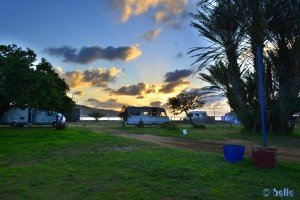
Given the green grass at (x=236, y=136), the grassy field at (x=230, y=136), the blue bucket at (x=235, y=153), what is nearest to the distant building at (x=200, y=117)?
the grassy field at (x=230, y=136)

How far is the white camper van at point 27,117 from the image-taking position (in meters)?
40.2

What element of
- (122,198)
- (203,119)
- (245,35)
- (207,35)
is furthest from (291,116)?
(203,119)

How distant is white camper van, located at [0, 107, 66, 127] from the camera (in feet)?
132

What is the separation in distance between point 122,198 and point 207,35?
2318cm

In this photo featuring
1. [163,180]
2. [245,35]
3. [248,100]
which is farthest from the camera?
[248,100]

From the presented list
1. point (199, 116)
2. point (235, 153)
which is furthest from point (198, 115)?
point (235, 153)

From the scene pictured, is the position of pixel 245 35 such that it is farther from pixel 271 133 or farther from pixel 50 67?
pixel 50 67

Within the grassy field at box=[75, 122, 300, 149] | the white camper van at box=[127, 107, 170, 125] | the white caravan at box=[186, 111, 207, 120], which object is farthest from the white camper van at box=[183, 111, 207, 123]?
the grassy field at box=[75, 122, 300, 149]

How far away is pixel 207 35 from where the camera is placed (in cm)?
2755

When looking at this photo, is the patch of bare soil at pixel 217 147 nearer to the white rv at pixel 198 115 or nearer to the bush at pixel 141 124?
the bush at pixel 141 124

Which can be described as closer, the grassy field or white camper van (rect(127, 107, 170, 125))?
the grassy field

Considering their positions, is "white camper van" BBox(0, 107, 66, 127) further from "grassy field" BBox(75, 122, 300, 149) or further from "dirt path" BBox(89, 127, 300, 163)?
"dirt path" BBox(89, 127, 300, 163)

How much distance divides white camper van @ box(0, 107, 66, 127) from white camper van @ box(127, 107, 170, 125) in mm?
8870

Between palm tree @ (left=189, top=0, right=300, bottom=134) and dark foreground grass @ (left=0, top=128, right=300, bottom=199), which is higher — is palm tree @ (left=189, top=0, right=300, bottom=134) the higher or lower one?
the higher one
